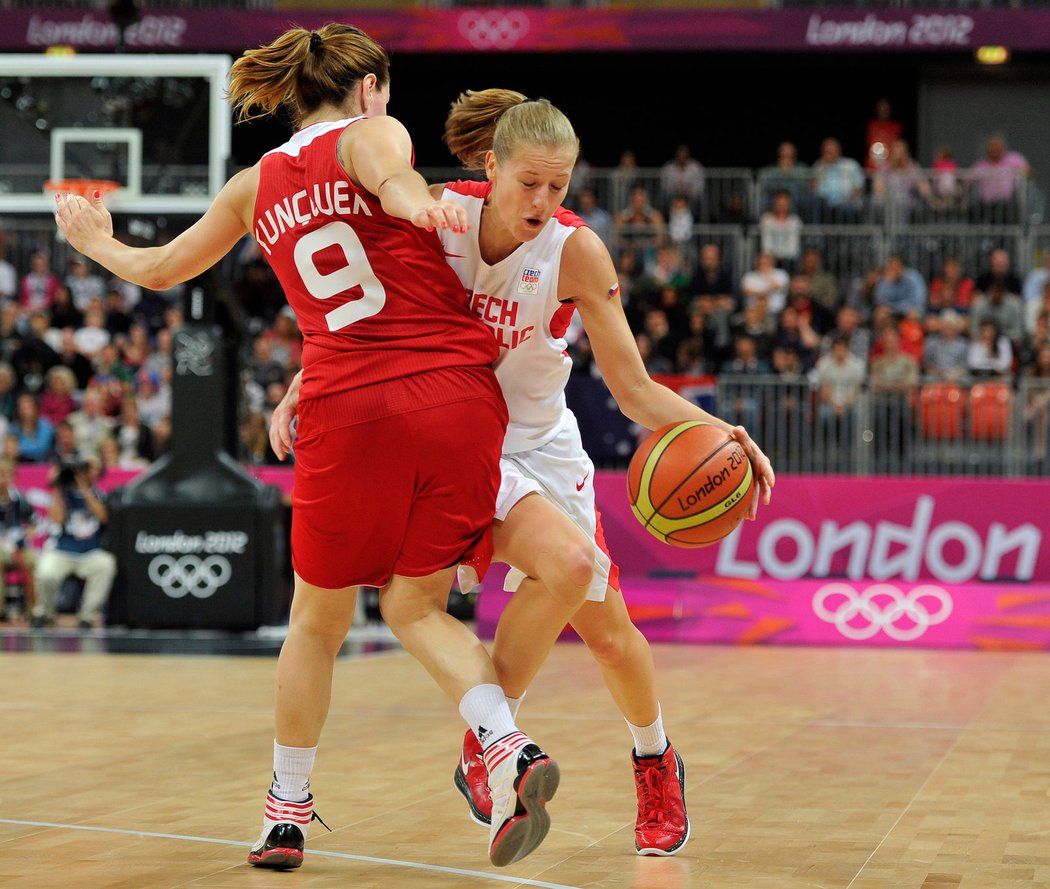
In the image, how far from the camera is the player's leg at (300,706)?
13.7ft

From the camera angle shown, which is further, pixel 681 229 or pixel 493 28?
pixel 493 28

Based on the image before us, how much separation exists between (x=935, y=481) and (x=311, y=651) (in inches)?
370

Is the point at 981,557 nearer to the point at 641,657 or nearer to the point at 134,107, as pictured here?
the point at 134,107

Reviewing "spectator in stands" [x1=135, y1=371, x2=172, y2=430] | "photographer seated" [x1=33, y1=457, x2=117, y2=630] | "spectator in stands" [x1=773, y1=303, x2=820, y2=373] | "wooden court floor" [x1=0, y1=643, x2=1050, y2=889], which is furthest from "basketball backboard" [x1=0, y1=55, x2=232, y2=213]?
"spectator in stands" [x1=773, y1=303, x2=820, y2=373]

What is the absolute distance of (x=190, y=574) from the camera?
11789 millimetres

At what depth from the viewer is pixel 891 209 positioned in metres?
18.0

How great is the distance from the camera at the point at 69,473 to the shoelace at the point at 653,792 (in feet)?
31.5

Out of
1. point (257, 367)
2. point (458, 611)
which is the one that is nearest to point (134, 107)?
point (257, 367)

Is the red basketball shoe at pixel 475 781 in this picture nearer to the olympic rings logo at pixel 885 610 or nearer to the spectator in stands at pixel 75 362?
the olympic rings logo at pixel 885 610

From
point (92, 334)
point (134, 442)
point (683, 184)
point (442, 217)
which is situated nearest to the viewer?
point (442, 217)

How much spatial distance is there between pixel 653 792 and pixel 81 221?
2.27 metres

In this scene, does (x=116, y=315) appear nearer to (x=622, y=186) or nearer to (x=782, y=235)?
(x=622, y=186)

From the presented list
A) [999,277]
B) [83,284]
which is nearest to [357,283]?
[999,277]

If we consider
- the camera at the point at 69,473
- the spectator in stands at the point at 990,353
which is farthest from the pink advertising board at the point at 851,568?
the camera at the point at 69,473
